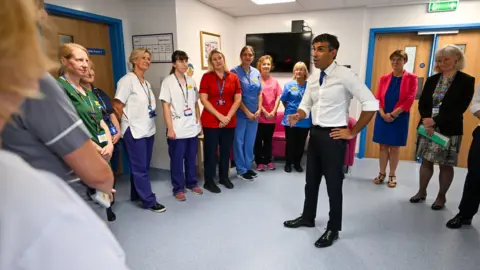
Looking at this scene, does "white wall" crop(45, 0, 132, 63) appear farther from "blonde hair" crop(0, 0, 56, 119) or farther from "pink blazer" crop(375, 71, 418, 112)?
"pink blazer" crop(375, 71, 418, 112)

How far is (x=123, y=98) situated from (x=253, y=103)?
163 centimetres

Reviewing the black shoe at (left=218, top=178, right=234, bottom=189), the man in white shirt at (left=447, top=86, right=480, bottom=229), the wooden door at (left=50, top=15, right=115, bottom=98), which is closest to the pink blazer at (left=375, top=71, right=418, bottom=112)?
the man in white shirt at (left=447, top=86, right=480, bottom=229)

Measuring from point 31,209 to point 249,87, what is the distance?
136 inches

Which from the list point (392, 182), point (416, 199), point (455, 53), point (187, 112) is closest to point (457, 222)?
point (416, 199)

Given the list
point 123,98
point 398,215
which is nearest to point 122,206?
point 123,98

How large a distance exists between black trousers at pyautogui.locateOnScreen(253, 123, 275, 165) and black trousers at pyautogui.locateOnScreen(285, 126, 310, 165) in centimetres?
26

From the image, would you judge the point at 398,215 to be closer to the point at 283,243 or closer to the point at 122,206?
the point at 283,243

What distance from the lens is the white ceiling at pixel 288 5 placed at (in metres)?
4.14

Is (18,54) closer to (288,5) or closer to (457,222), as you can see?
(457,222)

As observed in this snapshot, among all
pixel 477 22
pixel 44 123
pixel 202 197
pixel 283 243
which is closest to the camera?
pixel 44 123

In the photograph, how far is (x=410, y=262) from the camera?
213 centimetres

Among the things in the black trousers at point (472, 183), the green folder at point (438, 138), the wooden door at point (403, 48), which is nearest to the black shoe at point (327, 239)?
the black trousers at point (472, 183)

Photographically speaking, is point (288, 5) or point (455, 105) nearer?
point (455, 105)

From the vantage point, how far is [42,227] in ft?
1.16
